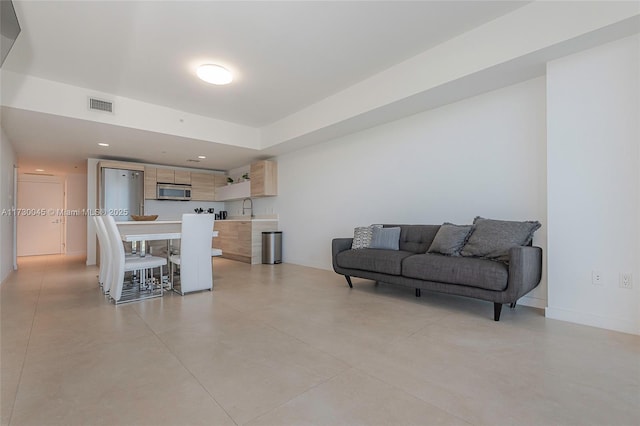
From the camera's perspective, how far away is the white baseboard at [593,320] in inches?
92.7

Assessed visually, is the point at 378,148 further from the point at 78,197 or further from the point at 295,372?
the point at 78,197

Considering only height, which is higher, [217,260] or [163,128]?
[163,128]

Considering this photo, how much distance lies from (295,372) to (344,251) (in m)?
2.20

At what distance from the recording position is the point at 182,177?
24.5 ft

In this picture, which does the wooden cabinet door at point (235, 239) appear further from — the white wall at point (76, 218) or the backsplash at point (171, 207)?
the white wall at point (76, 218)

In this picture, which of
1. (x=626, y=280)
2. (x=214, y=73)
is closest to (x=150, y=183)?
(x=214, y=73)

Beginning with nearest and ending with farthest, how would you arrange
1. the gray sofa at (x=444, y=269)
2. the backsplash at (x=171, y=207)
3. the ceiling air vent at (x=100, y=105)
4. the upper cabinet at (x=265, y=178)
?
the gray sofa at (x=444, y=269)
the ceiling air vent at (x=100, y=105)
the upper cabinet at (x=265, y=178)
the backsplash at (x=171, y=207)

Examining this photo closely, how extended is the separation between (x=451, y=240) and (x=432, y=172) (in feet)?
3.60

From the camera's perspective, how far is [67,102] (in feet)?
12.8

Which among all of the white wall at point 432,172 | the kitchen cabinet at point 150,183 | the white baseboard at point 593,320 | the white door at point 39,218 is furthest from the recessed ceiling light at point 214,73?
the white door at point 39,218

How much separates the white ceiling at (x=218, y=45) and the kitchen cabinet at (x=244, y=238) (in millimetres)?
2467

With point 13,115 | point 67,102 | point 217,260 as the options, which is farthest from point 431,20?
point 217,260

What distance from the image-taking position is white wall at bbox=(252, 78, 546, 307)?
3.11 meters

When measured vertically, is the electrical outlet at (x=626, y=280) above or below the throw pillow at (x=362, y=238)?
below
